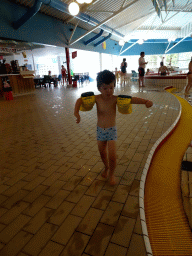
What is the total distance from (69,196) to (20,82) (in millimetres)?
11010

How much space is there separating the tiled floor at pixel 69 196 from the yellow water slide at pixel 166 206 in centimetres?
15

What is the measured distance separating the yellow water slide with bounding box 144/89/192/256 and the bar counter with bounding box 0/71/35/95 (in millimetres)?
10370

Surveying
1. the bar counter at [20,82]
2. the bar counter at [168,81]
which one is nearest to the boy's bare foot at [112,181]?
the bar counter at [168,81]

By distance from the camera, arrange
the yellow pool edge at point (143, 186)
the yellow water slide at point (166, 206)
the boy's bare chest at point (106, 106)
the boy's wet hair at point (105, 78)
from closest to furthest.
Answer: the yellow pool edge at point (143, 186) → the yellow water slide at point (166, 206) → the boy's wet hair at point (105, 78) → the boy's bare chest at point (106, 106)

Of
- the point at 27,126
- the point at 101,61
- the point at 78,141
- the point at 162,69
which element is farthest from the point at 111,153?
the point at 101,61

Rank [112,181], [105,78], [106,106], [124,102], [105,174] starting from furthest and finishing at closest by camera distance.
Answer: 1. [105,174]
2. [112,181]
3. [106,106]
4. [124,102]
5. [105,78]

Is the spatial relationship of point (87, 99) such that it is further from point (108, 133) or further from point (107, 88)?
point (108, 133)

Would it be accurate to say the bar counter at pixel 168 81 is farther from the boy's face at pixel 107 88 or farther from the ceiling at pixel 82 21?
the boy's face at pixel 107 88

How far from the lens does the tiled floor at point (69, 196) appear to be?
1.31m

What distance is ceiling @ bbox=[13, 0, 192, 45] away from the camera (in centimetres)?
1057

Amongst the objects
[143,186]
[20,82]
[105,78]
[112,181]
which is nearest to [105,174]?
[112,181]

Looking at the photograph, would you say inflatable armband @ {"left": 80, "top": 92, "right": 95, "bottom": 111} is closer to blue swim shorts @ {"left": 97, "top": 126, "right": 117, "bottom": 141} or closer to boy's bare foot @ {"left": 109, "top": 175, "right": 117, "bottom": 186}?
blue swim shorts @ {"left": 97, "top": 126, "right": 117, "bottom": 141}

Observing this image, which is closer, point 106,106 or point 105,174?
point 106,106

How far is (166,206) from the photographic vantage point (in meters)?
1.67
